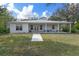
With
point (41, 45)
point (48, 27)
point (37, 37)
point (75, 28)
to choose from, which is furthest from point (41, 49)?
point (75, 28)

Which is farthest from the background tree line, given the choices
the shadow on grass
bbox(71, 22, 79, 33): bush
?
the shadow on grass

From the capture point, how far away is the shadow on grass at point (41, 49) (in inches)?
307

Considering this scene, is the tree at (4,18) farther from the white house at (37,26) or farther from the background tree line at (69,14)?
the background tree line at (69,14)

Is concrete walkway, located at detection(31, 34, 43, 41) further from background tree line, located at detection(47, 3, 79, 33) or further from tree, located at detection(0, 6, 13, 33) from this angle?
tree, located at detection(0, 6, 13, 33)

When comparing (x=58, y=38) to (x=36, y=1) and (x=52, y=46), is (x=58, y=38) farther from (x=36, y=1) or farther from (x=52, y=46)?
(x=36, y=1)

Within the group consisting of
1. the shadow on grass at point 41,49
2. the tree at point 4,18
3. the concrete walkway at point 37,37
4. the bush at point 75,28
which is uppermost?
the tree at point 4,18

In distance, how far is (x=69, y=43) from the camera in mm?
7840

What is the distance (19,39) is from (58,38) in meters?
0.82

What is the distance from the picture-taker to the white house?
779 centimetres

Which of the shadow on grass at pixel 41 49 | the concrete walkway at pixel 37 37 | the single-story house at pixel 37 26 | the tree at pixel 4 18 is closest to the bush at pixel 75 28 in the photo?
the single-story house at pixel 37 26

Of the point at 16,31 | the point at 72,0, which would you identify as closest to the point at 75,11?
the point at 72,0

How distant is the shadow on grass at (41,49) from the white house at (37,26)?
274 mm

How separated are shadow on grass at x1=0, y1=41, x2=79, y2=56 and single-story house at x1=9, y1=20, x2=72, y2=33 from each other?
0.90 ft

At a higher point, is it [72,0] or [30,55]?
[72,0]
